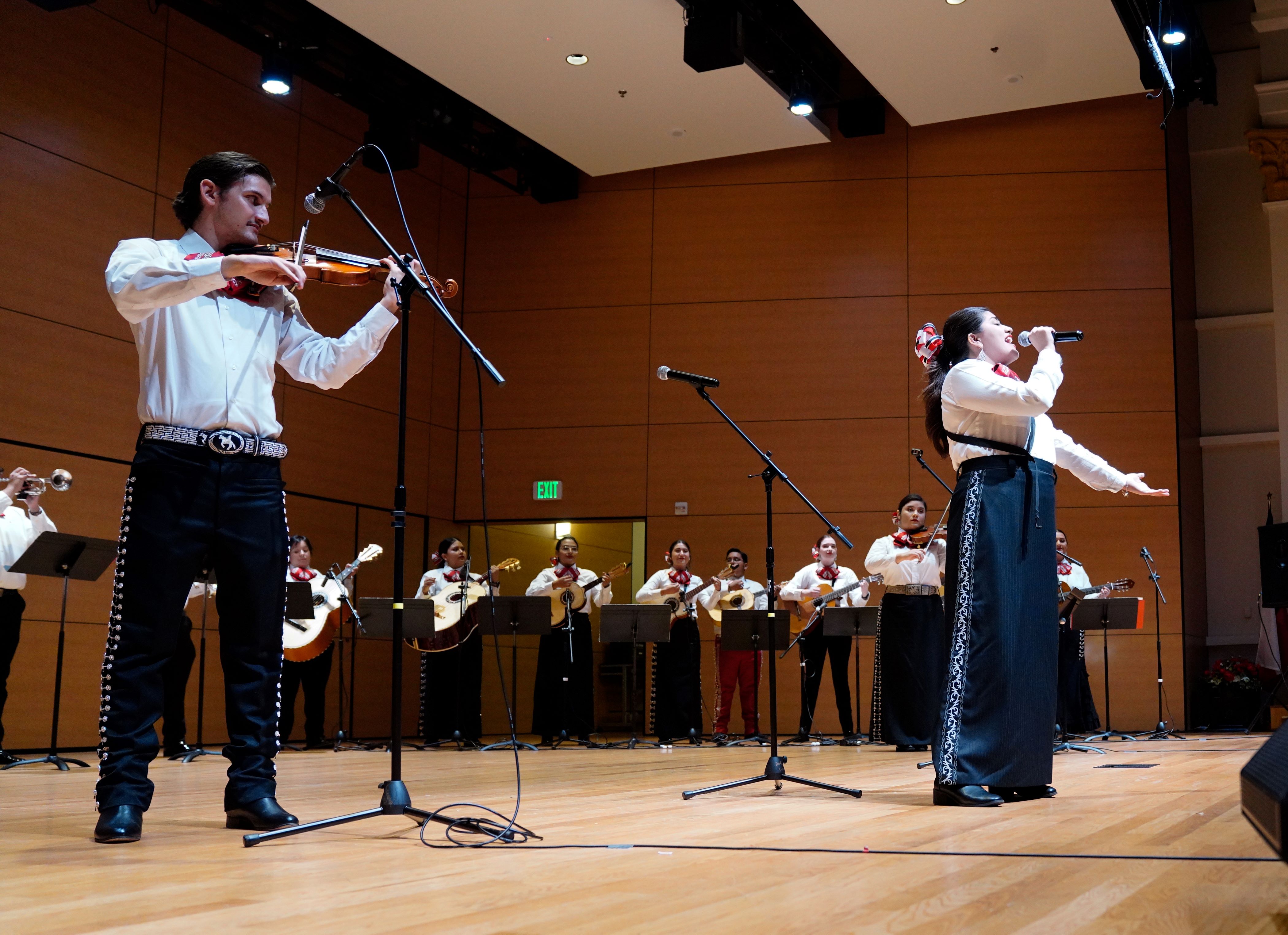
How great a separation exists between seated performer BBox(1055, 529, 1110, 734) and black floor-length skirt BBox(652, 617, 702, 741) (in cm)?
276

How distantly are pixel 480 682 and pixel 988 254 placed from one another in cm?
565

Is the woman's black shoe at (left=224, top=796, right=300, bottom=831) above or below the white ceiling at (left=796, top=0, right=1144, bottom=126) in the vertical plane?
below

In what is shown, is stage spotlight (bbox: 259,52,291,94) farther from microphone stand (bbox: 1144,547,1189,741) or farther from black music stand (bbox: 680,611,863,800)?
microphone stand (bbox: 1144,547,1189,741)

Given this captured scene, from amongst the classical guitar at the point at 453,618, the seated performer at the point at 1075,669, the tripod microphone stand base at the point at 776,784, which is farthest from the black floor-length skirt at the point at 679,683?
the tripod microphone stand base at the point at 776,784

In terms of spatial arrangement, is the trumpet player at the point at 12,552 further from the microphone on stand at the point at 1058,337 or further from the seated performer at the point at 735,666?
the microphone on stand at the point at 1058,337

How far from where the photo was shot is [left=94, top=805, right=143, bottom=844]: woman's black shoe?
2873mm

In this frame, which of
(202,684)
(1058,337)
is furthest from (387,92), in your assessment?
(1058,337)

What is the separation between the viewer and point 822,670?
10039 millimetres

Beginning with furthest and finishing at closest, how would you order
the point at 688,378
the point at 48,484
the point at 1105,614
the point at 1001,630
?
the point at 1105,614, the point at 48,484, the point at 688,378, the point at 1001,630

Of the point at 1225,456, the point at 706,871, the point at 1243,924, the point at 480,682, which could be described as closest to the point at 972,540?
the point at 706,871

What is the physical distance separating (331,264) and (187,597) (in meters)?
0.94

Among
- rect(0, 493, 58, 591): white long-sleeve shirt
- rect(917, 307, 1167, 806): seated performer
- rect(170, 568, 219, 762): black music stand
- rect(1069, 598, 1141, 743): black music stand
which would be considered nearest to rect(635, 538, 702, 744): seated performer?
rect(1069, 598, 1141, 743): black music stand

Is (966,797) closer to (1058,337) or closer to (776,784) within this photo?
(776,784)

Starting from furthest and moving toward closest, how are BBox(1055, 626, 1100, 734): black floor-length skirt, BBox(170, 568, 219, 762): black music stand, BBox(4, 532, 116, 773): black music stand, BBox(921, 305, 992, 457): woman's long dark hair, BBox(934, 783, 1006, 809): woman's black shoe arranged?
BBox(1055, 626, 1100, 734): black floor-length skirt, BBox(170, 568, 219, 762): black music stand, BBox(4, 532, 116, 773): black music stand, BBox(921, 305, 992, 457): woman's long dark hair, BBox(934, 783, 1006, 809): woman's black shoe
